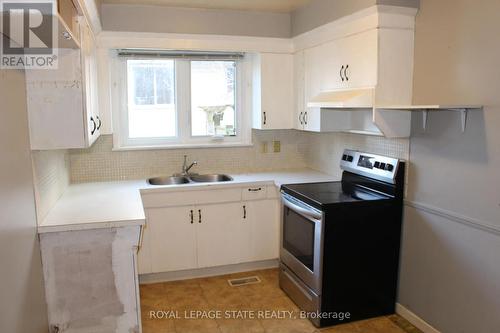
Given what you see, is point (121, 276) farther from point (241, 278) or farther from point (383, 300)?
point (383, 300)

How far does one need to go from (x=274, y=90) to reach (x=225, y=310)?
200cm

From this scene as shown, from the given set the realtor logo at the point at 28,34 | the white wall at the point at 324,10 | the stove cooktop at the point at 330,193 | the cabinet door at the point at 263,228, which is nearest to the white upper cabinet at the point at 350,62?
the white wall at the point at 324,10

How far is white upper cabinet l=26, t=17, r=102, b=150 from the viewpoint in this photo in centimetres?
236

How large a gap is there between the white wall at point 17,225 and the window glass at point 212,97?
6.66 feet

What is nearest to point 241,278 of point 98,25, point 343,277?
point 343,277

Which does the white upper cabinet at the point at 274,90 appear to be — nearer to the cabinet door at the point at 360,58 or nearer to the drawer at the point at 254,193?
the drawer at the point at 254,193

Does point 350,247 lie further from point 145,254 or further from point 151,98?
point 151,98

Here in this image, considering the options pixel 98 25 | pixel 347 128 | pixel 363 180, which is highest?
pixel 98 25

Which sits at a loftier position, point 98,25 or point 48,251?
point 98,25

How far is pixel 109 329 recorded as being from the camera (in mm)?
2510

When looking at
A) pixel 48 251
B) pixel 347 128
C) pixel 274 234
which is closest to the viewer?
pixel 48 251

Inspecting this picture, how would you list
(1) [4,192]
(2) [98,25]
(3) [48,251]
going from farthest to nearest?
1. (2) [98,25]
2. (3) [48,251]
3. (1) [4,192]

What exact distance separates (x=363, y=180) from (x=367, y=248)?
0.59 meters

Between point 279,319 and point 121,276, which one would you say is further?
point 279,319
